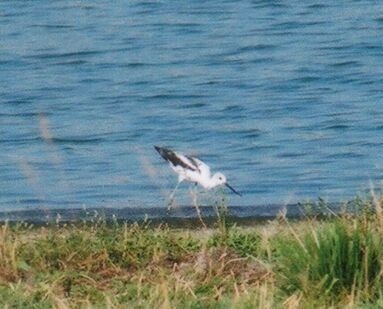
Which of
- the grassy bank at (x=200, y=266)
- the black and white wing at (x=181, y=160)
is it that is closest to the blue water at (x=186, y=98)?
the black and white wing at (x=181, y=160)

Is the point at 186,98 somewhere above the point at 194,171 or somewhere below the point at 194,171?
below

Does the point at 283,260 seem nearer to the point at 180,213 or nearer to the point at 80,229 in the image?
the point at 80,229

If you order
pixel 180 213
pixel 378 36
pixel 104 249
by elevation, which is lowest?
pixel 378 36

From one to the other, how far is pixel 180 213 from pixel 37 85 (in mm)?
6895

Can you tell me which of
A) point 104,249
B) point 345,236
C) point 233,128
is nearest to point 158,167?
point 233,128

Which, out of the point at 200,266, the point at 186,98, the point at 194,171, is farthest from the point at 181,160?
the point at 186,98

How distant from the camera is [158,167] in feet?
41.2

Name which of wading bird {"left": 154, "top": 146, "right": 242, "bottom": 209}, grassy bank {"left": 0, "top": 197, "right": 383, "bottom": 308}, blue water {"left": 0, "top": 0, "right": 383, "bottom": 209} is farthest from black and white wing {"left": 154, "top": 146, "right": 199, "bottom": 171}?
blue water {"left": 0, "top": 0, "right": 383, "bottom": 209}

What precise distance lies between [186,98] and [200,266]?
317 inches

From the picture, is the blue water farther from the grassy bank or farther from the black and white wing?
the grassy bank

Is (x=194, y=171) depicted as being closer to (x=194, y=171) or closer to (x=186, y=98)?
(x=194, y=171)

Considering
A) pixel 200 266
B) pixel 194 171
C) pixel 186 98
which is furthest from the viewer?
pixel 186 98

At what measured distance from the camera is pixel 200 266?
764 centimetres

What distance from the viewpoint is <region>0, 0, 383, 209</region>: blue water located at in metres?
12.2
